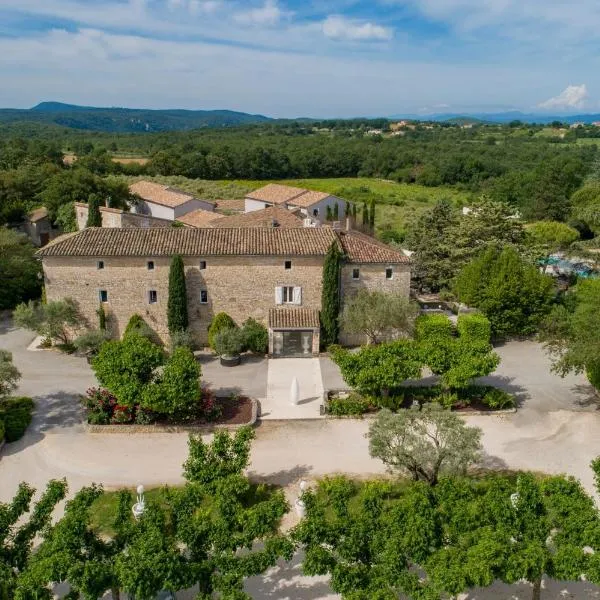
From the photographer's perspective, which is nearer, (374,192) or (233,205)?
(233,205)

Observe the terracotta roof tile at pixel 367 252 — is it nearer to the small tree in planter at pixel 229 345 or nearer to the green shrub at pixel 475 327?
the green shrub at pixel 475 327

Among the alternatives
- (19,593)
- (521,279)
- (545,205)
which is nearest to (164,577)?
(19,593)

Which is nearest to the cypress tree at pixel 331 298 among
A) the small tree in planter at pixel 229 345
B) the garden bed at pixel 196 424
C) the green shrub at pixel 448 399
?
the small tree in planter at pixel 229 345

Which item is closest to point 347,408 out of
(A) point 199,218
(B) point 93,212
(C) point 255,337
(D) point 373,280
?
(C) point 255,337

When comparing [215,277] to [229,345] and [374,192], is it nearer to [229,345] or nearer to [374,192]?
[229,345]

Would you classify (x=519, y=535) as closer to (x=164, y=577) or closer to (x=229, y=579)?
(x=229, y=579)

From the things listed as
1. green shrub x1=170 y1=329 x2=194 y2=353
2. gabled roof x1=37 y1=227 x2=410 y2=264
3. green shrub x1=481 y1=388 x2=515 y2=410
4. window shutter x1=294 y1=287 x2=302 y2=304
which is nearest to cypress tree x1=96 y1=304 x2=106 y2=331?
gabled roof x1=37 y1=227 x2=410 y2=264
